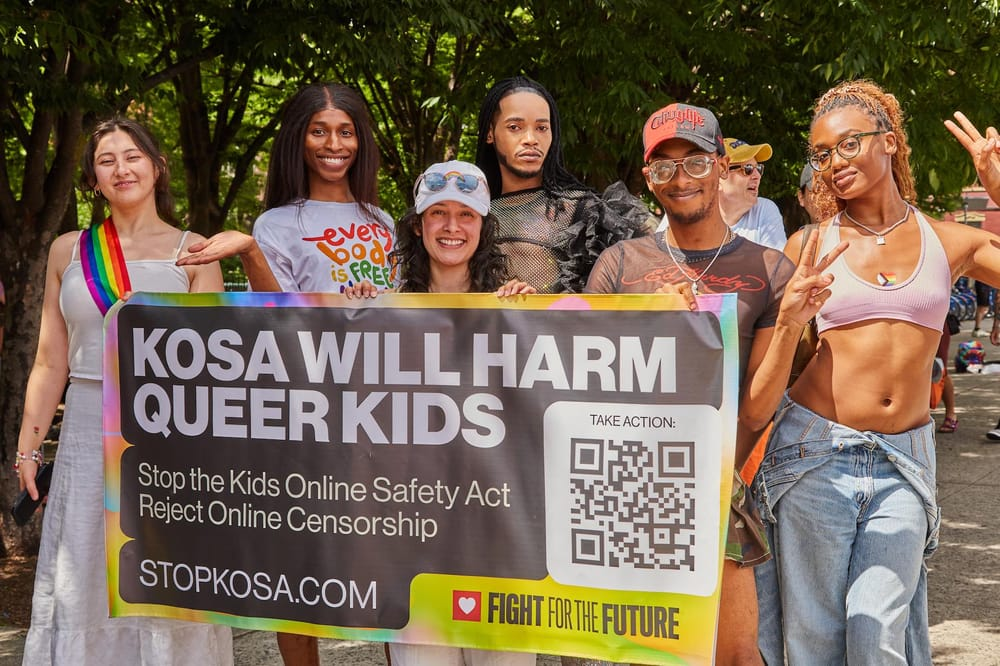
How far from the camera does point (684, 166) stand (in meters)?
3.30

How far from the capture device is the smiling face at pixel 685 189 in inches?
130

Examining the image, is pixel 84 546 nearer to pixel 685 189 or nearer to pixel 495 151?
pixel 495 151

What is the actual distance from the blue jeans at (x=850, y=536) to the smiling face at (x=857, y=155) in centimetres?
68

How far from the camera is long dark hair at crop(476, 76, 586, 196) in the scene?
13.3 ft

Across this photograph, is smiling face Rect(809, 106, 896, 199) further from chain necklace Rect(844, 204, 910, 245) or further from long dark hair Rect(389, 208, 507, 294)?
long dark hair Rect(389, 208, 507, 294)

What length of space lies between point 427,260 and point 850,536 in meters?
1.59

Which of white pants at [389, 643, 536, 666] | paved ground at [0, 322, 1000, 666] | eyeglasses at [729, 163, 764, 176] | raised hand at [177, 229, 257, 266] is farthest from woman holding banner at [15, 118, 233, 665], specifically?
eyeglasses at [729, 163, 764, 176]

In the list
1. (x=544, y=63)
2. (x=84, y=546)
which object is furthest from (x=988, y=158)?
(x=544, y=63)

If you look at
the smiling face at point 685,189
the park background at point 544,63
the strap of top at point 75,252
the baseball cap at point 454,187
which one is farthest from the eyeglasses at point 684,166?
the park background at point 544,63

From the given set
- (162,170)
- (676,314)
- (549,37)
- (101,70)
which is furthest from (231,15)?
(676,314)

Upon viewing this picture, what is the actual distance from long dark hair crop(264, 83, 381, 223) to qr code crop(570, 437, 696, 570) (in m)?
1.45

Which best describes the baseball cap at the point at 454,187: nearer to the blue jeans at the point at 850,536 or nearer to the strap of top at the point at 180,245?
the strap of top at the point at 180,245

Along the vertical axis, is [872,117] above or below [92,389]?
above

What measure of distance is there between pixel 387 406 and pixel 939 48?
6.47 m
